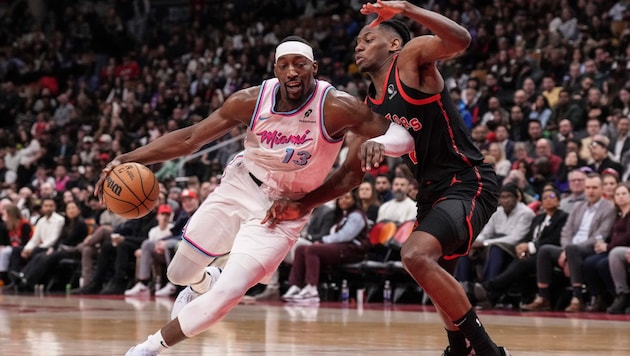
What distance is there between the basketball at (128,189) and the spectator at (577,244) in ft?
20.1

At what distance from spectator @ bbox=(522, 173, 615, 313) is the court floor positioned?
17.2 inches

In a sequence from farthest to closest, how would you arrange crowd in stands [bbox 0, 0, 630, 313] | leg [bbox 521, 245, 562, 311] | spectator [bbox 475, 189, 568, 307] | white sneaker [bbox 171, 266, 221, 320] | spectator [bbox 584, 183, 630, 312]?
crowd in stands [bbox 0, 0, 630, 313]
spectator [bbox 475, 189, 568, 307]
leg [bbox 521, 245, 562, 311]
spectator [bbox 584, 183, 630, 312]
white sneaker [bbox 171, 266, 221, 320]

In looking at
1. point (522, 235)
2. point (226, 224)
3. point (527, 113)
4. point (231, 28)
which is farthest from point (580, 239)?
point (231, 28)

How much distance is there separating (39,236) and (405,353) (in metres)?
11.2

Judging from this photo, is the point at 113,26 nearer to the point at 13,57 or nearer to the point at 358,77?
the point at 13,57

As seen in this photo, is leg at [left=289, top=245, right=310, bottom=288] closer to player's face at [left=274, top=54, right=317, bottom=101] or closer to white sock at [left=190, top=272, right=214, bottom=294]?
white sock at [left=190, top=272, right=214, bottom=294]

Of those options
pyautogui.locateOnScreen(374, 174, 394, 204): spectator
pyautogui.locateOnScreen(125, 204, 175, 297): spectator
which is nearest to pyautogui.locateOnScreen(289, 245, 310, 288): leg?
pyautogui.locateOnScreen(374, 174, 394, 204): spectator

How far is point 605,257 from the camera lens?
10688 millimetres

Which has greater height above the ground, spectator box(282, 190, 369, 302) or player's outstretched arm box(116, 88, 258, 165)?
player's outstretched arm box(116, 88, 258, 165)

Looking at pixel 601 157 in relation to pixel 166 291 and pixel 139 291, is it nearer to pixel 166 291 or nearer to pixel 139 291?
pixel 166 291

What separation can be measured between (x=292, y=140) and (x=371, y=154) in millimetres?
670

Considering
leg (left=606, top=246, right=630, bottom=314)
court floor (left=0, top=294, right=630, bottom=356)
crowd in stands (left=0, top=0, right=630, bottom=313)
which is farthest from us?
crowd in stands (left=0, top=0, right=630, bottom=313)

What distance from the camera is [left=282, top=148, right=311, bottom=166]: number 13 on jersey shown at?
5.57 metres

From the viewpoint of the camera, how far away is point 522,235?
457 inches
